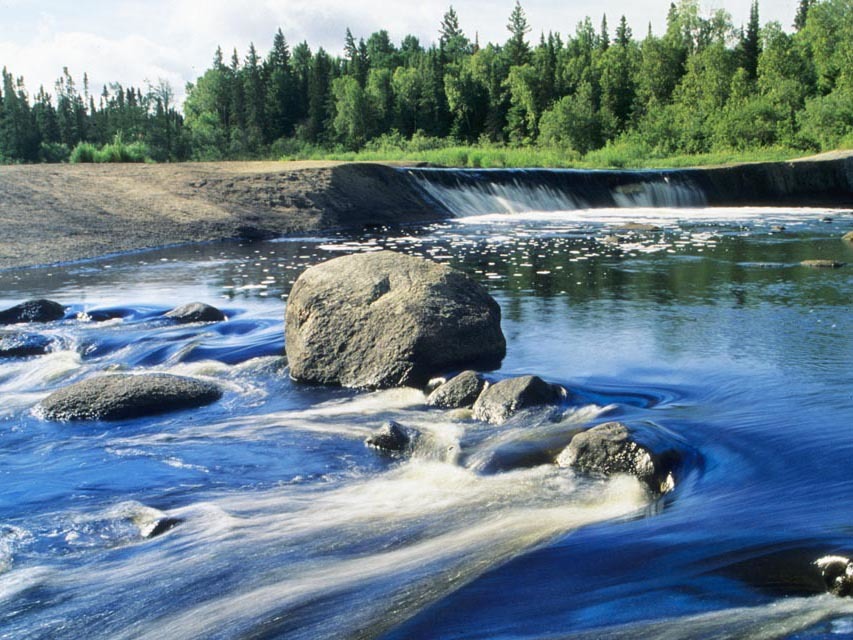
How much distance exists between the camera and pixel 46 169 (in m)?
25.5

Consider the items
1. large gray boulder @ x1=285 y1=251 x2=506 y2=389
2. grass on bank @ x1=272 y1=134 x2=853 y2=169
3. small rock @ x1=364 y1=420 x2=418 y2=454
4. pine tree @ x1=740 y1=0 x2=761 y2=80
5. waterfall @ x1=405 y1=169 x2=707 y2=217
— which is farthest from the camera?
pine tree @ x1=740 y1=0 x2=761 y2=80

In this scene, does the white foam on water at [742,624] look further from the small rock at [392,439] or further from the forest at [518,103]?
the forest at [518,103]

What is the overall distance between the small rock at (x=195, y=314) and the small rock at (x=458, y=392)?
4.87 metres

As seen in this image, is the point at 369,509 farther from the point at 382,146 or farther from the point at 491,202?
the point at 382,146

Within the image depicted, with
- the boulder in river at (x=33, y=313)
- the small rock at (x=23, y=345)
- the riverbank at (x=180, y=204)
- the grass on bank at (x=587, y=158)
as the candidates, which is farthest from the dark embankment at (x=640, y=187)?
the small rock at (x=23, y=345)

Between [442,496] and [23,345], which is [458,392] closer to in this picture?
[442,496]

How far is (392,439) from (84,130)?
277 ft

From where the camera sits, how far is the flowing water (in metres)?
4.09

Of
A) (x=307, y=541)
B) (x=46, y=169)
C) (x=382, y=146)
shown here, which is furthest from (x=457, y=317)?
(x=382, y=146)

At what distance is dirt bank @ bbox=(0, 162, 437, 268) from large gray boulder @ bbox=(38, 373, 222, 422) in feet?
→ 35.0

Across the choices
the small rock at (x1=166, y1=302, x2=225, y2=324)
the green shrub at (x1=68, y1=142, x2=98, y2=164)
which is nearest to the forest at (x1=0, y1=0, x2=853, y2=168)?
the green shrub at (x1=68, y1=142, x2=98, y2=164)

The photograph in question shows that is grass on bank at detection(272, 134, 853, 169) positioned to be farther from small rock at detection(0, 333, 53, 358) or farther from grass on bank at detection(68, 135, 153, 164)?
small rock at detection(0, 333, 53, 358)

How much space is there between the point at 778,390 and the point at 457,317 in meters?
3.01

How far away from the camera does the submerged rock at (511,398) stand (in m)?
7.17
